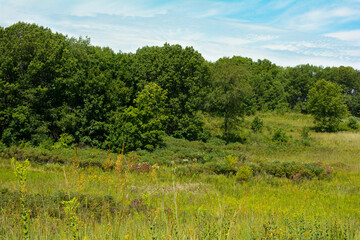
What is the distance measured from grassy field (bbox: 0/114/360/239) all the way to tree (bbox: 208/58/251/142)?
3.72 metres

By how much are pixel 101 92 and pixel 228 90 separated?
13442mm

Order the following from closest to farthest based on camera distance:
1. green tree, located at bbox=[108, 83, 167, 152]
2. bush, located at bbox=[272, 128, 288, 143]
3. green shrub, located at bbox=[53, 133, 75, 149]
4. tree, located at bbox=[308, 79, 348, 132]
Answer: green shrub, located at bbox=[53, 133, 75, 149] < green tree, located at bbox=[108, 83, 167, 152] < bush, located at bbox=[272, 128, 288, 143] < tree, located at bbox=[308, 79, 348, 132]

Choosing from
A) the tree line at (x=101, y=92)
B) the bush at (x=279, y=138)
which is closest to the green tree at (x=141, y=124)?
the tree line at (x=101, y=92)

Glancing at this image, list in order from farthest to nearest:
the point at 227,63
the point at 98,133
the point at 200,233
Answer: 1. the point at 227,63
2. the point at 98,133
3. the point at 200,233

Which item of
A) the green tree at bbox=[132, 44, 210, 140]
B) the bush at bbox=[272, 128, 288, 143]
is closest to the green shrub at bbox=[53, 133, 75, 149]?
the green tree at bbox=[132, 44, 210, 140]

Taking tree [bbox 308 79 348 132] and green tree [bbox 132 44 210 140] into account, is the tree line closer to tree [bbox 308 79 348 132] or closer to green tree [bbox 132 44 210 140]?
green tree [bbox 132 44 210 140]

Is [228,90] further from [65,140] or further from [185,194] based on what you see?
[185,194]

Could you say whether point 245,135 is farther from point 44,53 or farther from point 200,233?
point 200,233

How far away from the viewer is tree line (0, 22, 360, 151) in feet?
81.9

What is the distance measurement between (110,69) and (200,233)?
103ft

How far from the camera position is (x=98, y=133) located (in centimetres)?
2802

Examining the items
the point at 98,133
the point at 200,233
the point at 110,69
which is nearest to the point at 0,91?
the point at 98,133

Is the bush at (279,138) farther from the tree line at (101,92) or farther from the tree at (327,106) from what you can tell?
the tree at (327,106)

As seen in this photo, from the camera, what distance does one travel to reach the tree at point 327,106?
42.2 meters
